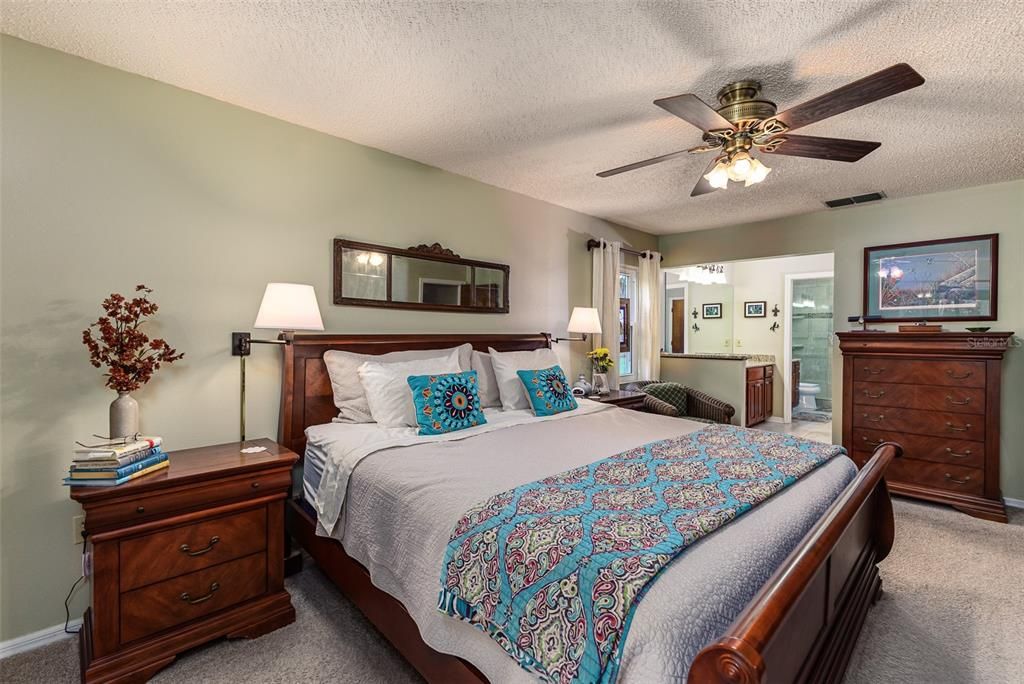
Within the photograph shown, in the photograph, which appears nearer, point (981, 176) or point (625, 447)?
point (625, 447)

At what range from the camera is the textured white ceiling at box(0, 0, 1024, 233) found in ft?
5.67

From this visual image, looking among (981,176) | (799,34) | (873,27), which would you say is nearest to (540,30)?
(799,34)

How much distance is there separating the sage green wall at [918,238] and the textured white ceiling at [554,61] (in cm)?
75

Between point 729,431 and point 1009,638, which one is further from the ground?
point 729,431

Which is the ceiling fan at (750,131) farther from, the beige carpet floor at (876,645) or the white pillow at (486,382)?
the beige carpet floor at (876,645)

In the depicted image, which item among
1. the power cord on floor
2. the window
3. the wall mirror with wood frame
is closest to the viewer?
the power cord on floor

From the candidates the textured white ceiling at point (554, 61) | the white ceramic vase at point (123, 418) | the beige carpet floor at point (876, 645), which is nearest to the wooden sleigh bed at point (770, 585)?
the beige carpet floor at point (876, 645)

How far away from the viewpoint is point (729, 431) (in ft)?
8.07

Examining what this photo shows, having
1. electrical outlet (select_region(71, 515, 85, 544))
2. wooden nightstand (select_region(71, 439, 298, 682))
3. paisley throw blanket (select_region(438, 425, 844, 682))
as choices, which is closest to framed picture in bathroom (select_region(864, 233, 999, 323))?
paisley throw blanket (select_region(438, 425, 844, 682))

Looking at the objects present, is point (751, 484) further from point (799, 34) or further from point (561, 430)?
point (799, 34)

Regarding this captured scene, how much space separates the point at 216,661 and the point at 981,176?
5465mm

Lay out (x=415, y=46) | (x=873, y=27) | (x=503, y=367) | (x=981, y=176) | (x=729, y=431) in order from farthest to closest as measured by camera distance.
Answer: (x=981, y=176)
(x=503, y=367)
(x=729, y=431)
(x=415, y=46)
(x=873, y=27)

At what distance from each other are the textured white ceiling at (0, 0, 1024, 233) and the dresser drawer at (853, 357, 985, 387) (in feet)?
4.67

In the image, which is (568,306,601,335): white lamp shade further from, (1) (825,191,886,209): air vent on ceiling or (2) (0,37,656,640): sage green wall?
(1) (825,191,886,209): air vent on ceiling
